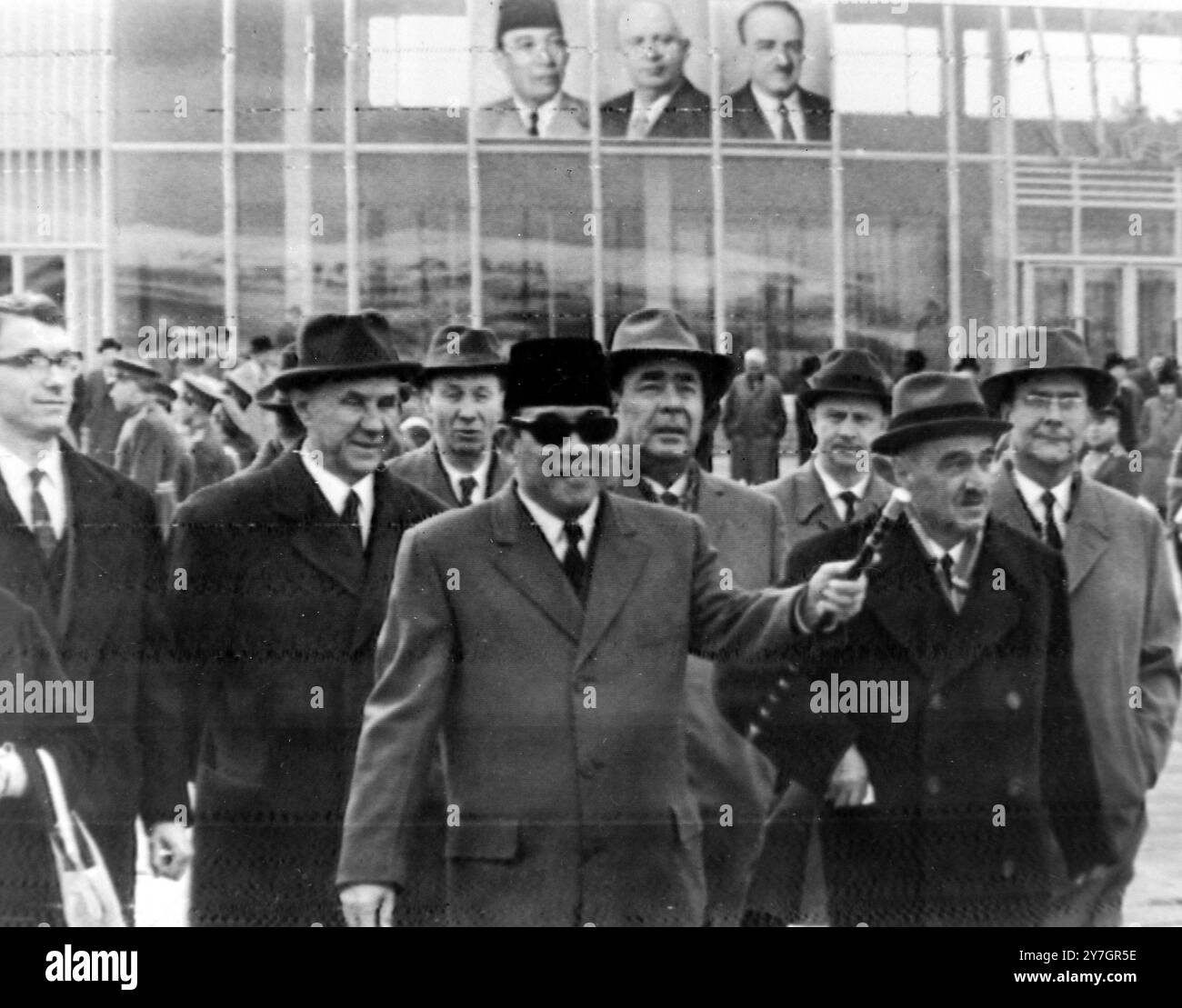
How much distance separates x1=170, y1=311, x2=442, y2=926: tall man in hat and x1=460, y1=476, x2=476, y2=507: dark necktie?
0.08 m

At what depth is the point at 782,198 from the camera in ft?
13.0

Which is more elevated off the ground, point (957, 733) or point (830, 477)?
point (830, 477)

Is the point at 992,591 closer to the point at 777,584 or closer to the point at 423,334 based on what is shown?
the point at 777,584

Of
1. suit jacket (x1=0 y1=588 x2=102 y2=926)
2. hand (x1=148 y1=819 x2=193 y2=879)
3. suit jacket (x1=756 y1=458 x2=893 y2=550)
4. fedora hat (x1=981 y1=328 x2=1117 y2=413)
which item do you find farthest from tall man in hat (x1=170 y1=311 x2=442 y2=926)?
fedora hat (x1=981 y1=328 x2=1117 y2=413)

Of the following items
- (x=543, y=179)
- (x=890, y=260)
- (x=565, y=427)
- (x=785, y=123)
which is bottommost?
Result: (x=565, y=427)

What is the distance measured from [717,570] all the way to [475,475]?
0.49 meters

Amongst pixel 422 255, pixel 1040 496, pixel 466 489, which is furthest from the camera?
pixel 1040 496

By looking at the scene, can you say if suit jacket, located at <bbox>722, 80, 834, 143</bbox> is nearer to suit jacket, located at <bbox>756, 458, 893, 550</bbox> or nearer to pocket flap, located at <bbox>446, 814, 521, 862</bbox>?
suit jacket, located at <bbox>756, 458, 893, 550</bbox>

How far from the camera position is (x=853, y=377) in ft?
13.0

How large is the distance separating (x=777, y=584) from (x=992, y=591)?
1.33 ft

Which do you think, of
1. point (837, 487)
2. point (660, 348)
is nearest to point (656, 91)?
point (660, 348)

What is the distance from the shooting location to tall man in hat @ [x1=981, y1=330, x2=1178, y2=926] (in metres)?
4.04

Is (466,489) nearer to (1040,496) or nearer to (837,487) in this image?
(837,487)
